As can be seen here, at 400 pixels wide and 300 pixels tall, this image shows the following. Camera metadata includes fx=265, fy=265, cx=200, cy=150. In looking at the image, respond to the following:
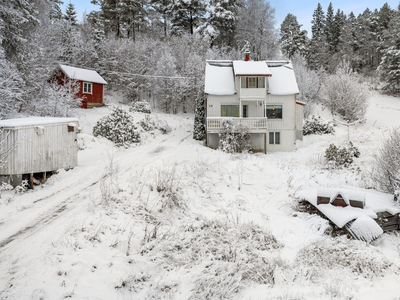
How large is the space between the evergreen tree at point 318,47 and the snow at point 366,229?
47.8 metres

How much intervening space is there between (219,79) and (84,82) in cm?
1636

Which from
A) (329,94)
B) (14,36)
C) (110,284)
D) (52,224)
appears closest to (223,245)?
(110,284)

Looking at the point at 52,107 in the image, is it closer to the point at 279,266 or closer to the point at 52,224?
the point at 52,224

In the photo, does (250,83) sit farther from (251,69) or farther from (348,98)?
(348,98)

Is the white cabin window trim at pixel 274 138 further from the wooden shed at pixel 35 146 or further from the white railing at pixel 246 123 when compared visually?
the wooden shed at pixel 35 146

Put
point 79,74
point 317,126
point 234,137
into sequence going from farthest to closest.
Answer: point 79,74 → point 317,126 → point 234,137

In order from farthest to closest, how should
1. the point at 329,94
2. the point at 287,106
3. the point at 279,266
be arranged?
the point at 329,94 → the point at 287,106 → the point at 279,266

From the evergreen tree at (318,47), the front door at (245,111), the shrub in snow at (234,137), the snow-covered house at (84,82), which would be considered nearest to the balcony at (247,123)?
the shrub in snow at (234,137)

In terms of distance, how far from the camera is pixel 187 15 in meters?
44.6

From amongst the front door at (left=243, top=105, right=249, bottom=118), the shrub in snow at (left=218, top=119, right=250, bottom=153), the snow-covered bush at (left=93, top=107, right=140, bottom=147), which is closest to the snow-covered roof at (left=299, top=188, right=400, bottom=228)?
the shrub in snow at (left=218, top=119, right=250, bottom=153)

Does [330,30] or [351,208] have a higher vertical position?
[330,30]

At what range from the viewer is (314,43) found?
5328 cm

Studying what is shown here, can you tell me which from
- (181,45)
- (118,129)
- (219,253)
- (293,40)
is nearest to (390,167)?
(219,253)

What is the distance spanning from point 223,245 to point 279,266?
4.52 feet
